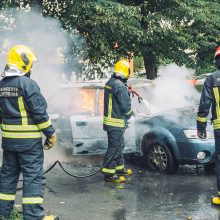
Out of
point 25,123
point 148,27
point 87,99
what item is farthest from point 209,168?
point 148,27

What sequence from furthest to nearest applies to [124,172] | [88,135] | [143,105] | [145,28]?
[145,28], [143,105], [88,135], [124,172]

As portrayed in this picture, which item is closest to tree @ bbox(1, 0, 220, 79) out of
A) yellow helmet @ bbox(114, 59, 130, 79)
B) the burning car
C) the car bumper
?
the burning car

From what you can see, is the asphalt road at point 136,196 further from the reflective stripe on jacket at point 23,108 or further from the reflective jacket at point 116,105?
the reflective stripe on jacket at point 23,108

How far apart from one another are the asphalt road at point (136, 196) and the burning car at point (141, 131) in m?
0.34

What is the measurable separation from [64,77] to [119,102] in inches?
198

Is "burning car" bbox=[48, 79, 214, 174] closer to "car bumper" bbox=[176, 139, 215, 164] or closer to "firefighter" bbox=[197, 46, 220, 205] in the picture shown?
"car bumper" bbox=[176, 139, 215, 164]

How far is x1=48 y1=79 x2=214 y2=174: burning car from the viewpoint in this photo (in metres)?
7.63

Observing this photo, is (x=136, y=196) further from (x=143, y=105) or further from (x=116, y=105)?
(x=143, y=105)

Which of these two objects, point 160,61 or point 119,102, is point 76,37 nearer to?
point 119,102

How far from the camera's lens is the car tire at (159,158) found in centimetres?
784

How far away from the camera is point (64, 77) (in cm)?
1231

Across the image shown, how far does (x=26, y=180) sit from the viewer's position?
5.18 metres

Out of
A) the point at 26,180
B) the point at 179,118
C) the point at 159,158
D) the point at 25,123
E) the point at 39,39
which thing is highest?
the point at 39,39

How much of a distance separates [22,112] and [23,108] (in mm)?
48
